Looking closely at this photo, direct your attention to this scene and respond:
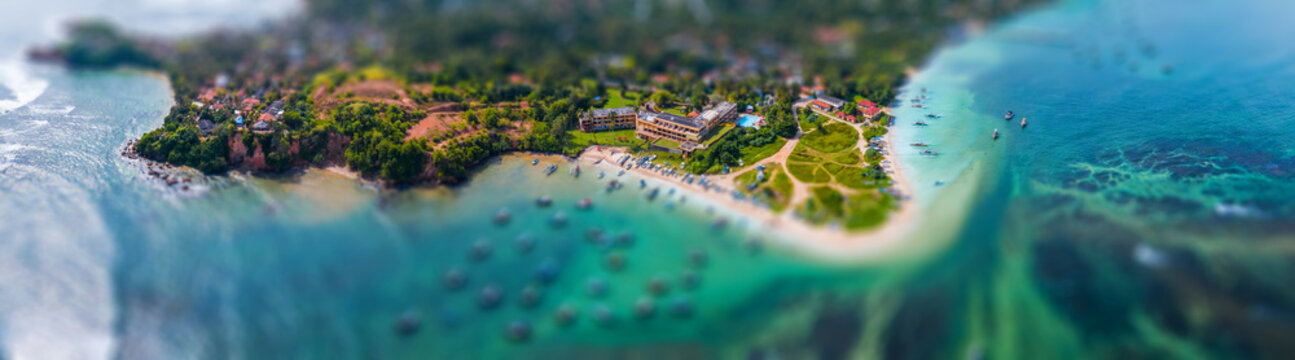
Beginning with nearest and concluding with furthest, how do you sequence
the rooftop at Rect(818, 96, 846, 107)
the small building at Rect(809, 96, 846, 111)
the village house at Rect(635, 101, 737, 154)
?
the village house at Rect(635, 101, 737, 154), the small building at Rect(809, 96, 846, 111), the rooftop at Rect(818, 96, 846, 107)

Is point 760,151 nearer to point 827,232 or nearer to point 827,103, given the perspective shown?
point 827,232

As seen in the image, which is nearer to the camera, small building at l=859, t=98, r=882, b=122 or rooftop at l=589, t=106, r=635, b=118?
rooftop at l=589, t=106, r=635, b=118

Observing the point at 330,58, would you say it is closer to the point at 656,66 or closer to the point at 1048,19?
the point at 656,66

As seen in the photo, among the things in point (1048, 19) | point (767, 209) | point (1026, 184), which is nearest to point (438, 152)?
point (767, 209)

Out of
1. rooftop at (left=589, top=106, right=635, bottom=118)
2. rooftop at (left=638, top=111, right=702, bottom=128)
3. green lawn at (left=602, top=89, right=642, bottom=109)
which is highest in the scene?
rooftop at (left=638, top=111, right=702, bottom=128)

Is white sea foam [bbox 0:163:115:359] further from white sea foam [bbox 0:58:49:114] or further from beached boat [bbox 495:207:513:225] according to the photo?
beached boat [bbox 495:207:513:225]

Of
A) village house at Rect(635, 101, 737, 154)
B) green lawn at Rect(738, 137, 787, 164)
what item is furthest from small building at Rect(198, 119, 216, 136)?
green lawn at Rect(738, 137, 787, 164)

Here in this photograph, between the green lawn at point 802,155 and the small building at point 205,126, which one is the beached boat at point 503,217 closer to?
the green lawn at point 802,155

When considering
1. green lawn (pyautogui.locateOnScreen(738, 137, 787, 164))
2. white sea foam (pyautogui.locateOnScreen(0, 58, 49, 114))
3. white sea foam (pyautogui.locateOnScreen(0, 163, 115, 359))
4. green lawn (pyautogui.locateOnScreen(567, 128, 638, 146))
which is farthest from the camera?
white sea foam (pyautogui.locateOnScreen(0, 58, 49, 114))
